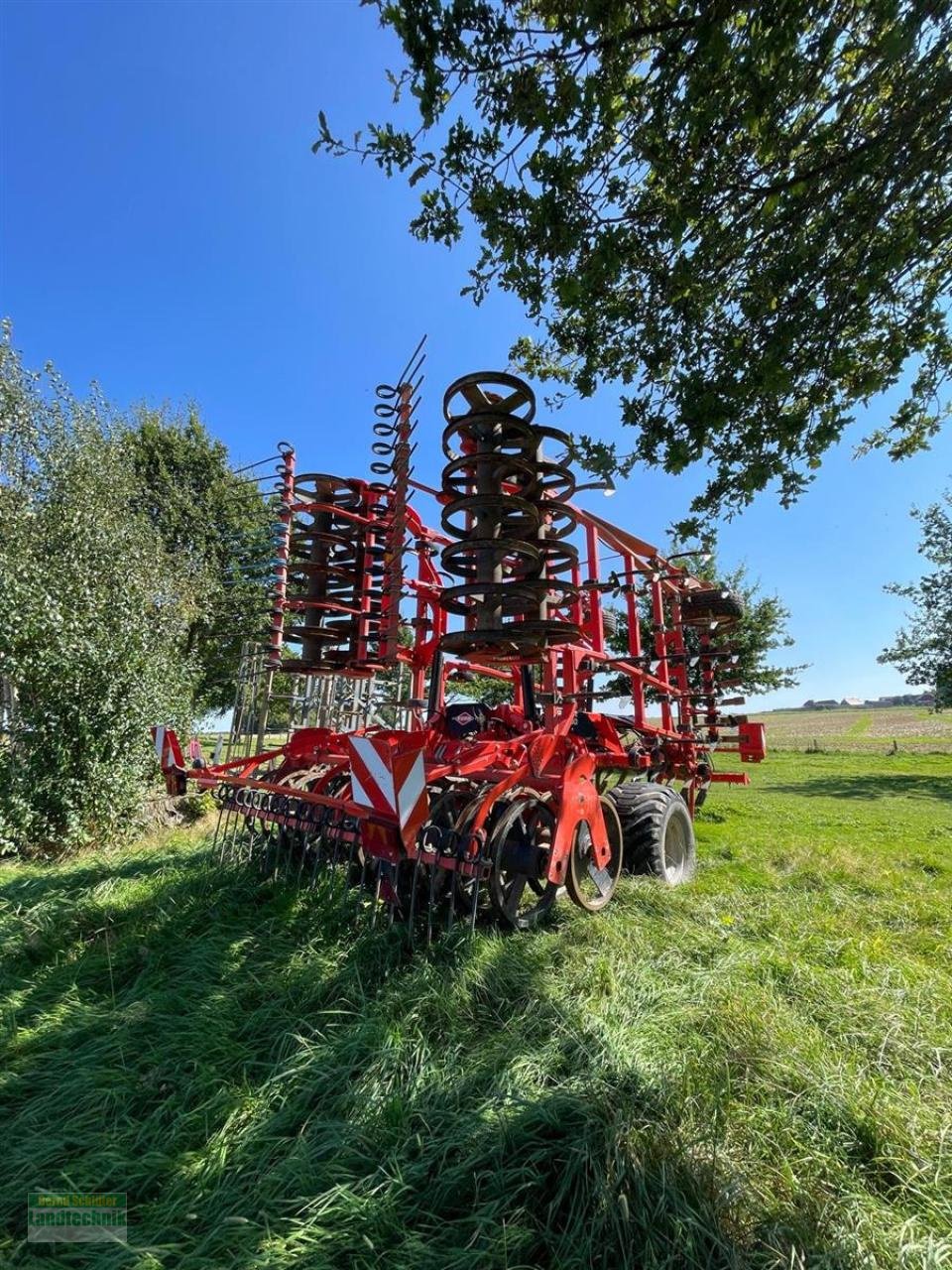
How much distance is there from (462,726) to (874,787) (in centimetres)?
1589

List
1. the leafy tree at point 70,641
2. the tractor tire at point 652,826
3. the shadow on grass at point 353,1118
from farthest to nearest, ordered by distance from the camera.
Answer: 1. the leafy tree at point 70,641
2. the tractor tire at point 652,826
3. the shadow on grass at point 353,1118

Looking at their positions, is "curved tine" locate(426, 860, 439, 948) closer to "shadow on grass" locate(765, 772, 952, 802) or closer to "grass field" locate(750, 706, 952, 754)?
"shadow on grass" locate(765, 772, 952, 802)

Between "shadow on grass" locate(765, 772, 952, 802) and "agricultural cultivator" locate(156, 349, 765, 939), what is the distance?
11011 millimetres

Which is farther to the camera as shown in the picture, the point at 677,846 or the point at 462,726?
the point at 677,846

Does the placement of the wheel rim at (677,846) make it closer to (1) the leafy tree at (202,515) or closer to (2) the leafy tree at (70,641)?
(2) the leafy tree at (70,641)

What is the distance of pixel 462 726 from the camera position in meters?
4.83

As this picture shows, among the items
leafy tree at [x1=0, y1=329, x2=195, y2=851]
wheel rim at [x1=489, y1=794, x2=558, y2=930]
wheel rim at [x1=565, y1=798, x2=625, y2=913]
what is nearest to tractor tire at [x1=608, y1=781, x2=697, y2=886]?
wheel rim at [x1=565, y1=798, x2=625, y2=913]

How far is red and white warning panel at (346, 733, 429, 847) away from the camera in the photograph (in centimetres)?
317

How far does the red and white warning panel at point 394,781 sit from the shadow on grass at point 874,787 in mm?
14193

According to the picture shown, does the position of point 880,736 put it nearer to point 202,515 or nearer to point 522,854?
point 202,515

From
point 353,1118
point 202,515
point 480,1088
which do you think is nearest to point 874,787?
point 480,1088

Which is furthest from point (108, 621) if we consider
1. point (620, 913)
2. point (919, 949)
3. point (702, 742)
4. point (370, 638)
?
point (919, 949)

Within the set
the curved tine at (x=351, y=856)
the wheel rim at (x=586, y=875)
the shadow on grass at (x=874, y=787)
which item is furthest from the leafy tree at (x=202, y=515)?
the shadow on grass at (x=874, y=787)

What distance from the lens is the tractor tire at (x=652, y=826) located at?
204 inches
